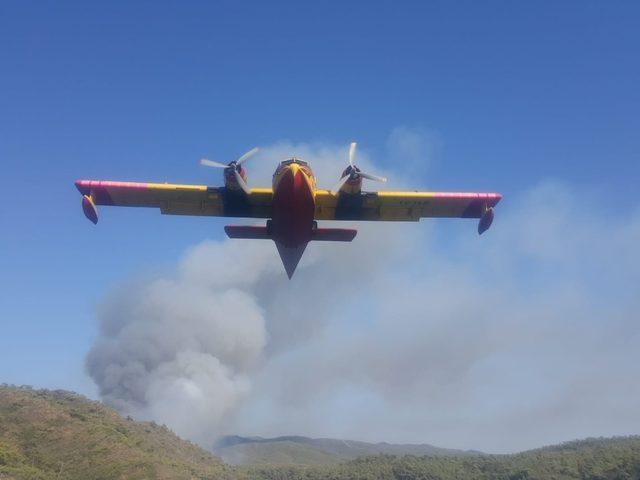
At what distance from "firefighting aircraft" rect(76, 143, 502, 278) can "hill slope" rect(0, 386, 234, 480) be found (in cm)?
3905

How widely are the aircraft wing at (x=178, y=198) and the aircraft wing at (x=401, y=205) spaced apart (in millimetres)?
3625

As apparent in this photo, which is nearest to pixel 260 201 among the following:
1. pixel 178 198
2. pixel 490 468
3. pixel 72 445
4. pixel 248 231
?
pixel 248 231

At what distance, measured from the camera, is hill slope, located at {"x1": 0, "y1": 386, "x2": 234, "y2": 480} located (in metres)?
57.4

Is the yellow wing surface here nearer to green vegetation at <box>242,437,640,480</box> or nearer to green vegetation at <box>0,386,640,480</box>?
green vegetation at <box>0,386,640,480</box>

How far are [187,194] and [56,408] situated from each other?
71.5m

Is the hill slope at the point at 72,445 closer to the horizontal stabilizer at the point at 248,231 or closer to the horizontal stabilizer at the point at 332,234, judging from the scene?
the horizontal stabilizer at the point at 248,231

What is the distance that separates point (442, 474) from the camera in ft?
327

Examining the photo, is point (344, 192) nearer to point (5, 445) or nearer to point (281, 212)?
point (281, 212)

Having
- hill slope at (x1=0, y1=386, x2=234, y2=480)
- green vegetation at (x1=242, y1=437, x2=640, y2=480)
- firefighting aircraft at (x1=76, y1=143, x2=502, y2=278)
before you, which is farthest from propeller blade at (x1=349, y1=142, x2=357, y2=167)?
green vegetation at (x1=242, y1=437, x2=640, y2=480)

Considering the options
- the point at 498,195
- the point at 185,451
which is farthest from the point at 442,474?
the point at 498,195

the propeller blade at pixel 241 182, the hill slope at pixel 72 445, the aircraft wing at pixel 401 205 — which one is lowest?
the propeller blade at pixel 241 182

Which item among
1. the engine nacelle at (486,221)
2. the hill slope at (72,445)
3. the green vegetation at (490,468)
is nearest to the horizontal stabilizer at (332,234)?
the engine nacelle at (486,221)

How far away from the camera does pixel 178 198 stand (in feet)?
89.9

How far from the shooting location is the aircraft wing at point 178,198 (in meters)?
25.8
